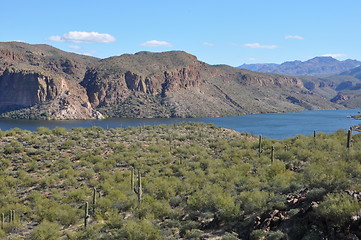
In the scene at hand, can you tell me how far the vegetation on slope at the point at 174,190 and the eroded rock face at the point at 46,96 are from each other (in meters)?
133

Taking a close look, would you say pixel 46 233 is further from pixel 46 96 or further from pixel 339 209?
pixel 46 96

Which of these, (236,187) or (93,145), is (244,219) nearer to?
(236,187)

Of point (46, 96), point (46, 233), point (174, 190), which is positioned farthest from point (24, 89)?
point (46, 233)

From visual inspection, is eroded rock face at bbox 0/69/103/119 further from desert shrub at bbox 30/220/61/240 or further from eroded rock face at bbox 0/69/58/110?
desert shrub at bbox 30/220/61/240

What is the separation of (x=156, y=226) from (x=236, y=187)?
748 cm

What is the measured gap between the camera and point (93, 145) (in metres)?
38.8

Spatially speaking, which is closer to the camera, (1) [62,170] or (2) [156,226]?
(2) [156,226]

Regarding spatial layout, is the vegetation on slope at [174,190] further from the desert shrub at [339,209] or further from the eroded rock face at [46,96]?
the eroded rock face at [46,96]

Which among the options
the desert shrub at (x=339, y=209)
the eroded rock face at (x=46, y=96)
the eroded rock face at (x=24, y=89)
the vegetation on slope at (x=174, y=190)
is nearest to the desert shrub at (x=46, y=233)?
the vegetation on slope at (x=174, y=190)

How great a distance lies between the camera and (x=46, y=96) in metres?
173

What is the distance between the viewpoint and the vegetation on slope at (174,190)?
13367 millimetres

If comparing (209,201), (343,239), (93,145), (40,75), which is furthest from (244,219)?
(40,75)

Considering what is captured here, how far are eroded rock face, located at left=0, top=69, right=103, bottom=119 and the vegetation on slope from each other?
133m

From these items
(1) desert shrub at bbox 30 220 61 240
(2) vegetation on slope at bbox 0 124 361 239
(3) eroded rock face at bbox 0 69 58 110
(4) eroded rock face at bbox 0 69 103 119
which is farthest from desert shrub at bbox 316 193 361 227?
(3) eroded rock face at bbox 0 69 58 110
